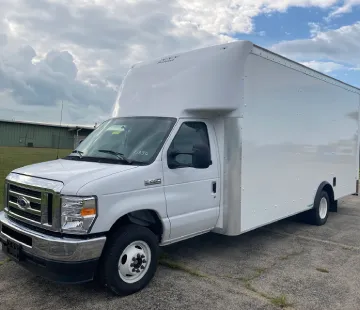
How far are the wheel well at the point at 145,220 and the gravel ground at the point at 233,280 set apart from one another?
0.71 meters

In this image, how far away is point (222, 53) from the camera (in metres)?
5.46

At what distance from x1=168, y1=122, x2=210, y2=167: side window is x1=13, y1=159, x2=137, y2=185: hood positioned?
76 cm

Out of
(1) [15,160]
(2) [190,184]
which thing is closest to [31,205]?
(2) [190,184]

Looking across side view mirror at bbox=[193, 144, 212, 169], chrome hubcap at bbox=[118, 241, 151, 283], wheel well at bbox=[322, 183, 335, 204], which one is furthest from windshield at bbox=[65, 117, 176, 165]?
wheel well at bbox=[322, 183, 335, 204]

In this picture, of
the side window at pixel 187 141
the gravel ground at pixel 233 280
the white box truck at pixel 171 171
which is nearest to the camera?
the white box truck at pixel 171 171

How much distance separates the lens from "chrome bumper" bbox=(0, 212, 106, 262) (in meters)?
3.91

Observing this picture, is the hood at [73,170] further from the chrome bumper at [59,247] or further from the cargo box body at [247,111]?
the cargo box body at [247,111]

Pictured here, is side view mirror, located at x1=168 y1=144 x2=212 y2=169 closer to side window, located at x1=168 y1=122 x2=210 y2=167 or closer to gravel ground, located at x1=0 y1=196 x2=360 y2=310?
side window, located at x1=168 y1=122 x2=210 y2=167

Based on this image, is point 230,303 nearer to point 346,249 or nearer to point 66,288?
point 66,288

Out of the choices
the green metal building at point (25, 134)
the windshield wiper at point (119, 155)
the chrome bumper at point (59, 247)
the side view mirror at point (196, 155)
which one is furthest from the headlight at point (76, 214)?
the green metal building at point (25, 134)

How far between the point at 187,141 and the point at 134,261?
5.97 feet

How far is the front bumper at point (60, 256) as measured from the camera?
392cm

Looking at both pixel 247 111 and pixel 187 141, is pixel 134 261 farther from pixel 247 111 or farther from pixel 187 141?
pixel 247 111

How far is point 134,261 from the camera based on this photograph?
4.52 meters
